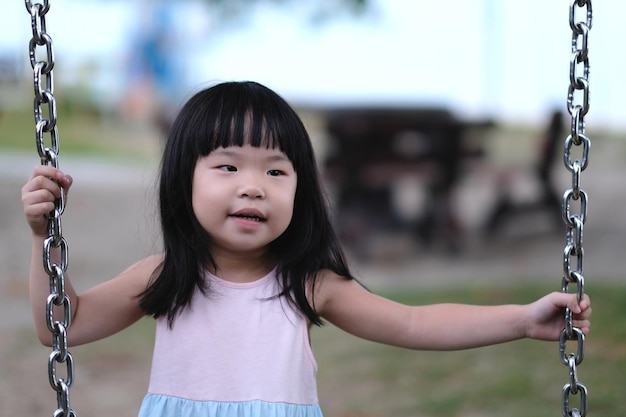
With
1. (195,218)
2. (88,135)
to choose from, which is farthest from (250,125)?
(88,135)

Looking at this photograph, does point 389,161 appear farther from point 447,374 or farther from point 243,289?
point 243,289

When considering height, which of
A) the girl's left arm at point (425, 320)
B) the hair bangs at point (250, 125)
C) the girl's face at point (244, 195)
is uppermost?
the hair bangs at point (250, 125)

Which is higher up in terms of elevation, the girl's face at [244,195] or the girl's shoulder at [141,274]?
the girl's face at [244,195]

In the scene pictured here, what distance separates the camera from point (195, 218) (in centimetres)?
219

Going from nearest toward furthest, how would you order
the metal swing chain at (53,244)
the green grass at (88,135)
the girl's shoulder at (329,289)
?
the metal swing chain at (53,244)
the girl's shoulder at (329,289)
the green grass at (88,135)

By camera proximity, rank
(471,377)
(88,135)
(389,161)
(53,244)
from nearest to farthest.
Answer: (53,244) → (471,377) → (389,161) → (88,135)

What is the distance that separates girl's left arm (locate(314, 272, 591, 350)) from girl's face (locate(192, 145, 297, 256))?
9.4 inches

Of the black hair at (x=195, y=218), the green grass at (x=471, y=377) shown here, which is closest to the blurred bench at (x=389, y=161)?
the green grass at (x=471, y=377)

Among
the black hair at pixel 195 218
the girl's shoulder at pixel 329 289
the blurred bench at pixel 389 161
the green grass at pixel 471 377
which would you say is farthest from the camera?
the blurred bench at pixel 389 161

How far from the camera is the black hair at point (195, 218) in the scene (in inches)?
83.4

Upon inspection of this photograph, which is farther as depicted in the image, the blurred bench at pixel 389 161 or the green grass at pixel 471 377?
the blurred bench at pixel 389 161

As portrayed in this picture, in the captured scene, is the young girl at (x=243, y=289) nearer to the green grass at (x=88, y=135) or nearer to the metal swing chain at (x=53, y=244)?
the metal swing chain at (x=53, y=244)

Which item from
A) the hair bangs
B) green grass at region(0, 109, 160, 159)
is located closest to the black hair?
the hair bangs

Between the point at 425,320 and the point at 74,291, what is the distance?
84cm
